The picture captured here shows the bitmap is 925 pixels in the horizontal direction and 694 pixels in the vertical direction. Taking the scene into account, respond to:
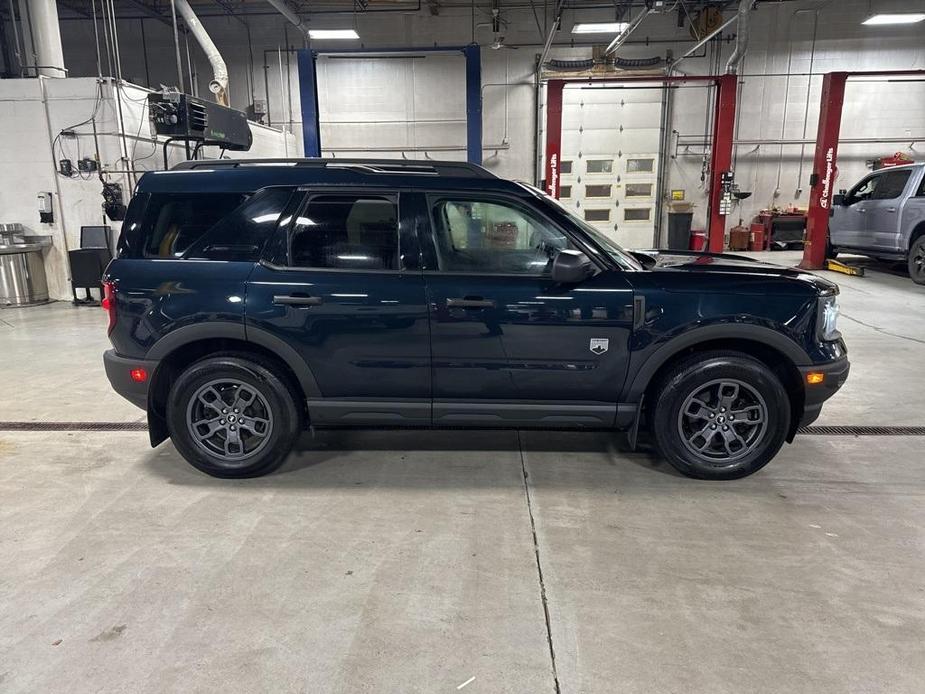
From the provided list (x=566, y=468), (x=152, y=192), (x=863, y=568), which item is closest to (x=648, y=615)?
(x=863, y=568)

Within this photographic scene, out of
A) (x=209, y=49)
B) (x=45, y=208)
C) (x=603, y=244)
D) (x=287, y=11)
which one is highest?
(x=287, y=11)

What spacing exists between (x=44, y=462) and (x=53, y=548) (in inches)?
49.0

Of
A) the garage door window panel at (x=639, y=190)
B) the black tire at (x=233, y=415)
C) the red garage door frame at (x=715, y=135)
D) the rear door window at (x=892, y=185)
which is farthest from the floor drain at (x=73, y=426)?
the garage door window panel at (x=639, y=190)

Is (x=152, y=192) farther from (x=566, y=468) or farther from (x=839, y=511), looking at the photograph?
(x=839, y=511)

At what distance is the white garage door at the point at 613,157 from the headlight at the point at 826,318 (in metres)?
13.5

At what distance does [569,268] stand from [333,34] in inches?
559

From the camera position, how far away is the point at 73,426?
4.56m

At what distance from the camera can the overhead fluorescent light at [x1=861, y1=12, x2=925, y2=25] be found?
14633 millimetres

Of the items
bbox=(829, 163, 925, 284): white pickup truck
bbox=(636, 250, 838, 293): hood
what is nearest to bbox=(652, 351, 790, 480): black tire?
bbox=(636, 250, 838, 293): hood

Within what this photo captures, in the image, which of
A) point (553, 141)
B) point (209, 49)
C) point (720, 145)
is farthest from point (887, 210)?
point (209, 49)

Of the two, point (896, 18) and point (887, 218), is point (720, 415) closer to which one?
point (887, 218)

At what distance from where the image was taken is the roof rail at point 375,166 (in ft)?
11.9

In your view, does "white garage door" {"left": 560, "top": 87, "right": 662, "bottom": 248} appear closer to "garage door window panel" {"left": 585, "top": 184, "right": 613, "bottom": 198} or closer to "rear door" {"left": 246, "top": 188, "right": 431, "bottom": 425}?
"garage door window panel" {"left": 585, "top": 184, "right": 613, "bottom": 198}

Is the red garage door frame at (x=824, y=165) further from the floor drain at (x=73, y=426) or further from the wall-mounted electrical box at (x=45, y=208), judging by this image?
the wall-mounted electrical box at (x=45, y=208)
